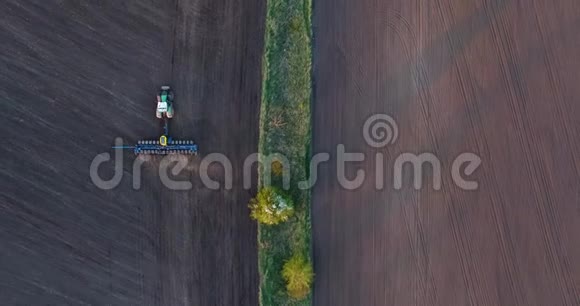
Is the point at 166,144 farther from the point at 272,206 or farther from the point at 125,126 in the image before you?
the point at 272,206

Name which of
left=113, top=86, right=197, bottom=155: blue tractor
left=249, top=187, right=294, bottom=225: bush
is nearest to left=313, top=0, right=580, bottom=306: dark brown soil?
left=249, top=187, right=294, bottom=225: bush

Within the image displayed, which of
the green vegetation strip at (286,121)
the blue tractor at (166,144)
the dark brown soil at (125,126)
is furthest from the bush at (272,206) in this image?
the blue tractor at (166,144)

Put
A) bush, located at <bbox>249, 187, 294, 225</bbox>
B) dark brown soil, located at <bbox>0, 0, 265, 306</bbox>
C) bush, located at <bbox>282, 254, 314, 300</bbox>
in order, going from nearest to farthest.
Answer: bush, located at <bbox>249, 187, 294, 225</bbox>
bush, located at <bbox>282, 254, 314, 300</bbox>
dark brown soil, located at <bbox>0, 0, 265, 306</bbox>

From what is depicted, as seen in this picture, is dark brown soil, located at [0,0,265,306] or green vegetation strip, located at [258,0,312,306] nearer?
green vegetation strip, located at [258,0,312,306]

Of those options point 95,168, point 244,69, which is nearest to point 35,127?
point 95,168

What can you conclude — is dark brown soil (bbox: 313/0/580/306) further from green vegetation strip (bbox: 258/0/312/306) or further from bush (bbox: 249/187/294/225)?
bush (bbox: 249/187/294/225)

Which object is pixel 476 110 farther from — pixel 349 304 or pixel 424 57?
pixel 349 304

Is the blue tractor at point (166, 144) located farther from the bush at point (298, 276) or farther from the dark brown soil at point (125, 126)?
the bush at point (298, 276)
